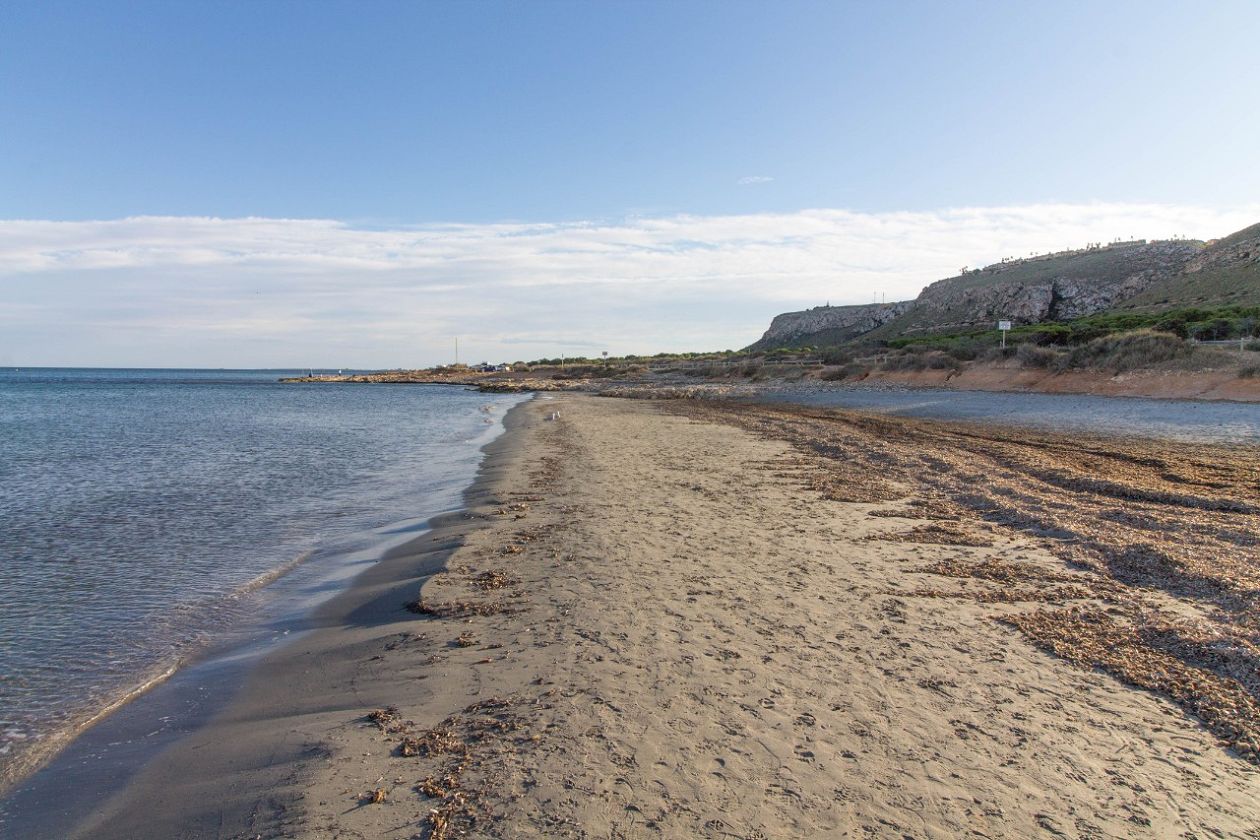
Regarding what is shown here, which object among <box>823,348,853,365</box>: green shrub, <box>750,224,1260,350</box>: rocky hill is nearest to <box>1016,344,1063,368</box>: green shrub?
<box>823,348,853,365</box>: green shrub

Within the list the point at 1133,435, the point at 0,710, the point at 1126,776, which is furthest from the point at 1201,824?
the point at 1133,435

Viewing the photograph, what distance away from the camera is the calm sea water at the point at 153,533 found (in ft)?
18.3

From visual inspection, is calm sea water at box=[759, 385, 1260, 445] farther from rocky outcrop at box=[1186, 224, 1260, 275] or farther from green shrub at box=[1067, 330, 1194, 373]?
rocky outcrop at box=[1186, 224, 1260, 275]

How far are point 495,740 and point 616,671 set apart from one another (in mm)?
1139

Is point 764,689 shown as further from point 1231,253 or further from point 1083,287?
point 1083,287

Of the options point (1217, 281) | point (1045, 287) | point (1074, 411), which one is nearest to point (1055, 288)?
point (1045, 287)

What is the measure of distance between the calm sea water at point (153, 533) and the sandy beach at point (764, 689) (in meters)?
1.30

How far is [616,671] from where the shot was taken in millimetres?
4844

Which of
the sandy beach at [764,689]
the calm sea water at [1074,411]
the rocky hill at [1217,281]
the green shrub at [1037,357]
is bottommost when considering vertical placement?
the calm sea water at [1074,411]

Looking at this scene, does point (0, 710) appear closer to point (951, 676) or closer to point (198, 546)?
point (198, 546)

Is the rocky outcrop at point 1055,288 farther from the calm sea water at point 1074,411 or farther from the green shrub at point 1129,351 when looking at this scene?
the calm sea water at point 1074,411

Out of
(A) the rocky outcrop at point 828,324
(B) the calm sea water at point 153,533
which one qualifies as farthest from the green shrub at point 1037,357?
(A) the rocky outcrop at point 828,324

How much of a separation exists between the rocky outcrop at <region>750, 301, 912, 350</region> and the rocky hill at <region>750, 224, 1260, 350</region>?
39 centimetres

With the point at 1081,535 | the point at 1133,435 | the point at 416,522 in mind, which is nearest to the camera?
the point at 1081,535
